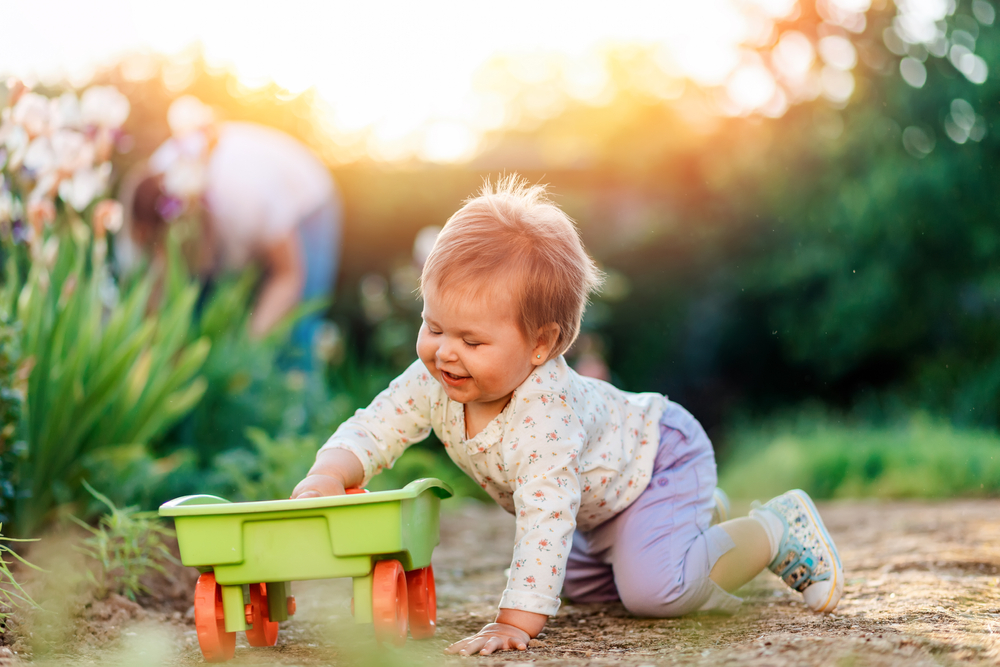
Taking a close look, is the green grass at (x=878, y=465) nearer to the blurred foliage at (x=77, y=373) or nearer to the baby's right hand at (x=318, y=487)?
the blurred foliage at (x=77, y=373)

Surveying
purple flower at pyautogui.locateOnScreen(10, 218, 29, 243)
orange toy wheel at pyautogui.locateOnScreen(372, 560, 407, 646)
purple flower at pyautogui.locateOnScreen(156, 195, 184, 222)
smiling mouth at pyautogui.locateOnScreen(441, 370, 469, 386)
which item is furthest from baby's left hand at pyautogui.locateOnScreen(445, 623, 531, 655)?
purple flower at pyautogui.locateOnScreen(156, 195, 184, 222)

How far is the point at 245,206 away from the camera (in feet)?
17.4

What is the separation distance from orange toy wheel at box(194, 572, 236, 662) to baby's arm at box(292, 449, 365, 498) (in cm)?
24

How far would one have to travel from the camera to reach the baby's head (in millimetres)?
1937

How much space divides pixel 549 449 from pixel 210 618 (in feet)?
2.54

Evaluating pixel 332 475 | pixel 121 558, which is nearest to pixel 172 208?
pixel 121 558

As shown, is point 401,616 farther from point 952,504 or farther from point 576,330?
point 952,504

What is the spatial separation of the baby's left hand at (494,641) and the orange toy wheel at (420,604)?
19cm

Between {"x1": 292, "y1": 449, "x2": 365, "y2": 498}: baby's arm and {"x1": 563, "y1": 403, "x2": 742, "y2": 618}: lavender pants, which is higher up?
{"x1": 292, "y1": 449, "x2": 365, "y2": 498}: baby's arm

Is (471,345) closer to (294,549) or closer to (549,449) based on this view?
(549,449)

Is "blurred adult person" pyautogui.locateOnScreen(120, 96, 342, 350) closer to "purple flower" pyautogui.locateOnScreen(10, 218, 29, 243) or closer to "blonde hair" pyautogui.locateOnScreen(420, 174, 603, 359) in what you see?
"purple flower" pyautogui.locateOnScreen(10, 218, 29, 243)

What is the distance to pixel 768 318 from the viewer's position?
7730 mm

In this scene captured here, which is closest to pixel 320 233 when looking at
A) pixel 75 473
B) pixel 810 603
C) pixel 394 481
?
pixel 394 481

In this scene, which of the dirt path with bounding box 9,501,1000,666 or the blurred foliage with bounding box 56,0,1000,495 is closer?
the dirt path with bounding box 9,501,1000,666
